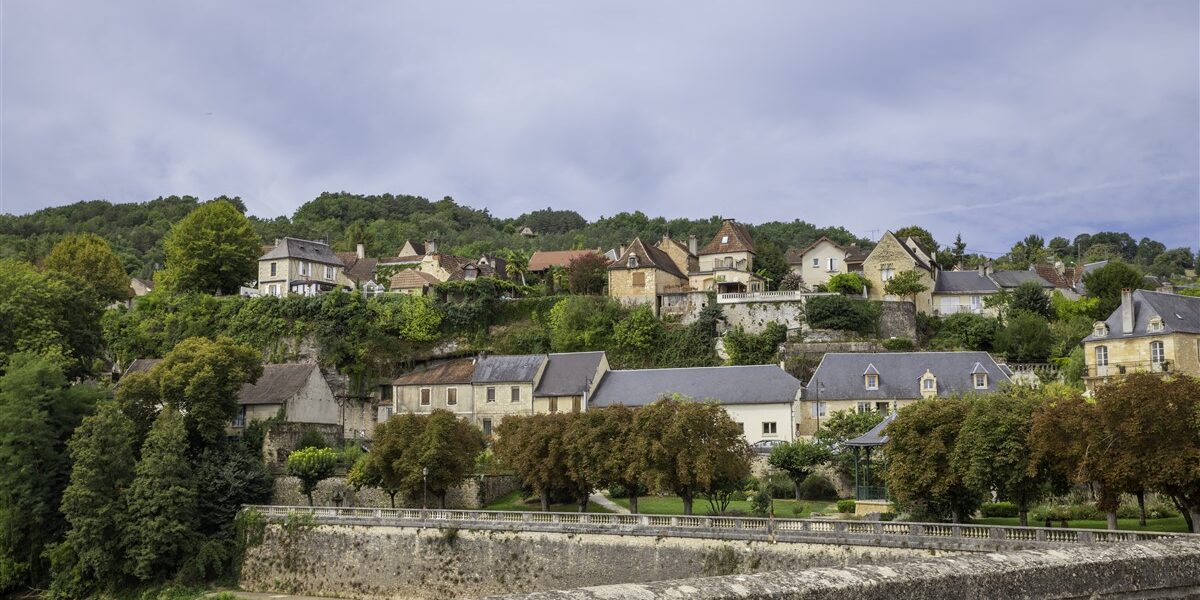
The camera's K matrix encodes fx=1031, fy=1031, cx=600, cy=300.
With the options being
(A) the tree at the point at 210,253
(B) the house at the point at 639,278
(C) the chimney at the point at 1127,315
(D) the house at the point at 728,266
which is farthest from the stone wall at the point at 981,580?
(A) the tree at the point at 210,253

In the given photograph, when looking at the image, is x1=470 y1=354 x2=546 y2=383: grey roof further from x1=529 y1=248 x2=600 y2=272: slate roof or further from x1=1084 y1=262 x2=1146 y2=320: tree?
x1=1084 y1=262 x2=1146 y2=320: tree

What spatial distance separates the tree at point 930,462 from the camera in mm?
31562

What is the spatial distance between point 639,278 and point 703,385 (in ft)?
48.1

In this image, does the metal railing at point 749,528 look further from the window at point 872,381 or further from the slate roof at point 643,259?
the slate roof at point 643,259

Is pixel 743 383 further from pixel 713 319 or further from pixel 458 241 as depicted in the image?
pixel 458 241

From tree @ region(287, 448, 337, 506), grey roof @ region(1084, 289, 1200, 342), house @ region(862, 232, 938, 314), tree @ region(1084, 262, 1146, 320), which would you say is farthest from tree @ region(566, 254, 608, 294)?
tree @ region(1084, 262, 1146, 320)

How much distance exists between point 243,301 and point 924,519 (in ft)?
161

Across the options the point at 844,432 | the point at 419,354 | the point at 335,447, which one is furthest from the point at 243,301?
the point at 844,432

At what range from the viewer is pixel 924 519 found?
107ft

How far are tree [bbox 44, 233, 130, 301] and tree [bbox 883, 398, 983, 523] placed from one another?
59.1 meters

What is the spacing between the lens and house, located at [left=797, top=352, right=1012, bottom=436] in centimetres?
4903

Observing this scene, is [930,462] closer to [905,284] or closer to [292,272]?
[905,284]

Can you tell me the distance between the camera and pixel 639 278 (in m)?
65.8

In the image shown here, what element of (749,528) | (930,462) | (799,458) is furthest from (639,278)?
(749,528)
